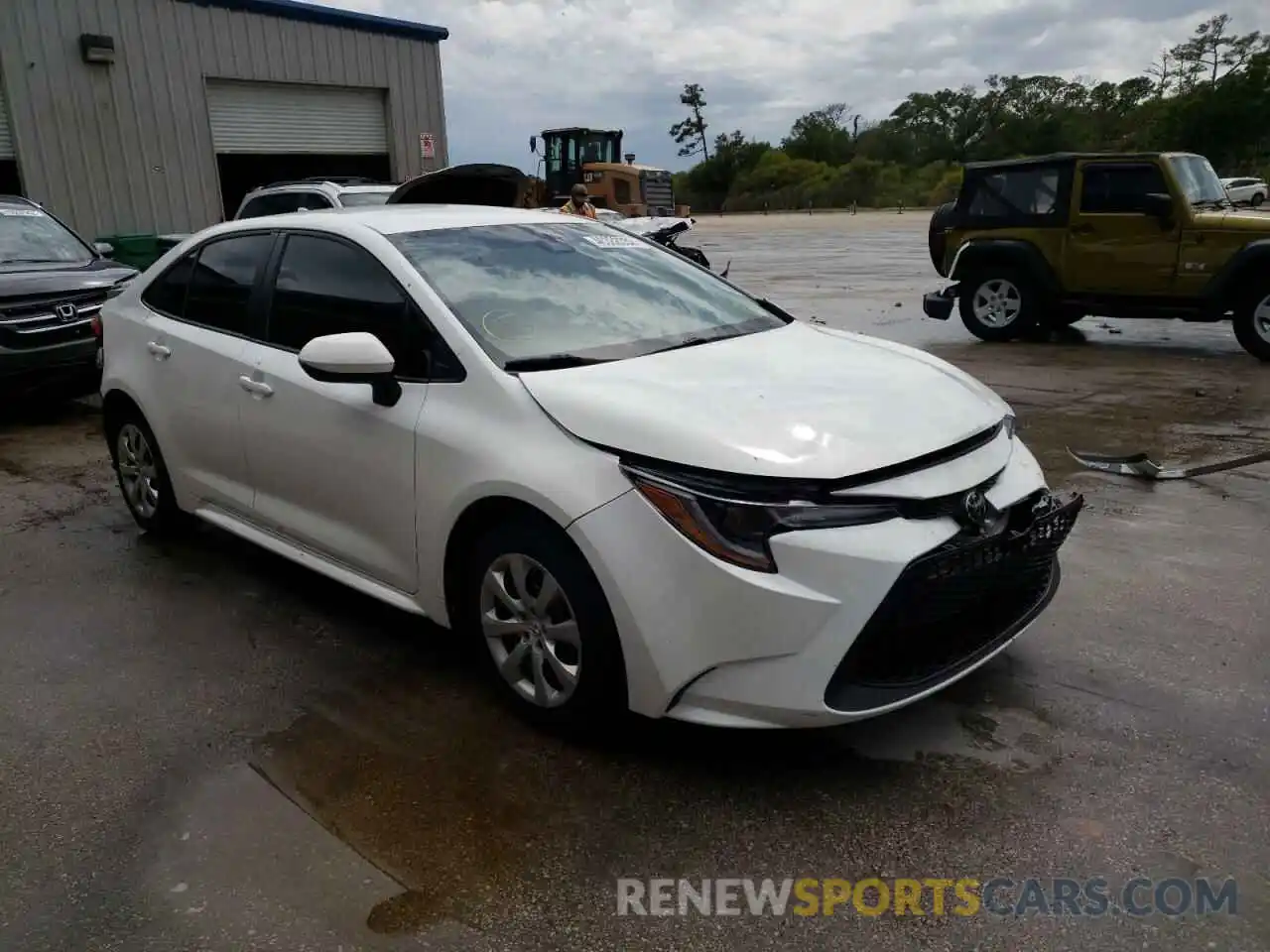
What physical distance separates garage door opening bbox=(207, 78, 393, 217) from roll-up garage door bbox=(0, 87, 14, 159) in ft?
9.26

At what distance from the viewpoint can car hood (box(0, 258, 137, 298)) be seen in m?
8.00

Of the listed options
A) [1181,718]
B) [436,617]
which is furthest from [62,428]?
[1181,718]

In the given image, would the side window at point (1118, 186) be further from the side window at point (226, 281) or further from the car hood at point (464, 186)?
the side window at point (226, 281)

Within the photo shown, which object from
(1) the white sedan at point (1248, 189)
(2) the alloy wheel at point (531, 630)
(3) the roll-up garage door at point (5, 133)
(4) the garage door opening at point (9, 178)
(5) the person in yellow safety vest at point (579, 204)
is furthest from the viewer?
(1) the white sedan at point (1248, 189)

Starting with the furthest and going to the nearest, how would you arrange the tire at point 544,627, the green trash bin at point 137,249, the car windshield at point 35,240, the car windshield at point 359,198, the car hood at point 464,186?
the green trash bin at point 137,249, the car windshield at point 359,198, the car windshield at point 35,240, the car hood at point 464,186, the tire at point 544,627

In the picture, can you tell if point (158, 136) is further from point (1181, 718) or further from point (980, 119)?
point (980, 119)

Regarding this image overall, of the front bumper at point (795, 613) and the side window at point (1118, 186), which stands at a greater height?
the side window at point (1118, 186)

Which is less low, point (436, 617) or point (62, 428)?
point (436, 617)

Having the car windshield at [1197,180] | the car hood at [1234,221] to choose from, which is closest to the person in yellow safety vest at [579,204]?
the car windshield at [1197,180]

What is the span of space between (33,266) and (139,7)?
312 inches

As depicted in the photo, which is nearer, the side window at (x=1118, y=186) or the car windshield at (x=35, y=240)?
the car windshield at (x=35, y=240)

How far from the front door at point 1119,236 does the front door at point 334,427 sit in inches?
323

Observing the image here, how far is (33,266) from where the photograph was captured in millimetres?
8672

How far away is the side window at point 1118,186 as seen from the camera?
31.4ft
